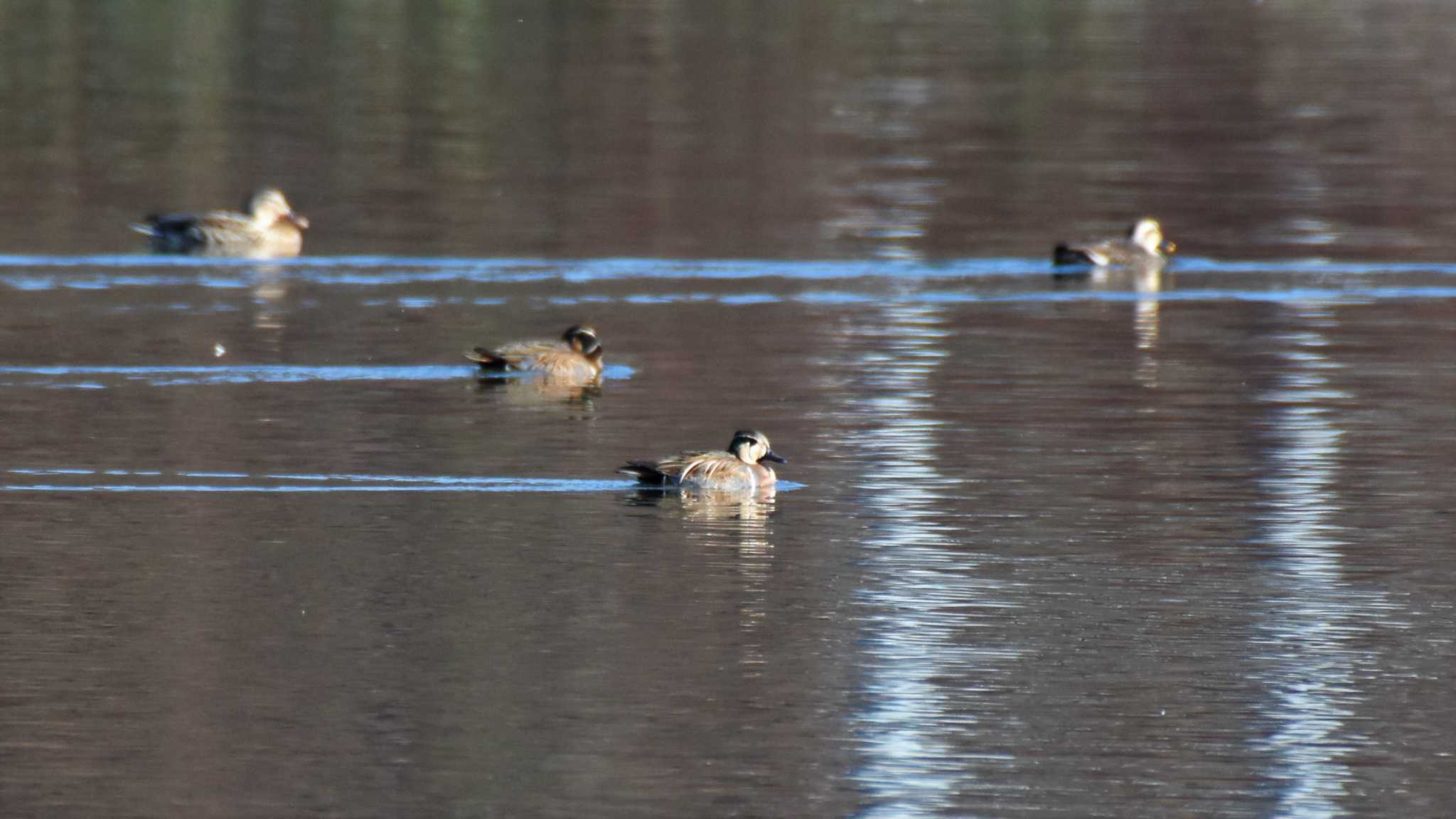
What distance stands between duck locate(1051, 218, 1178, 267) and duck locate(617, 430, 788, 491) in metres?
10.3

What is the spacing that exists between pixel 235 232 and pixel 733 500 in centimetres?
1229

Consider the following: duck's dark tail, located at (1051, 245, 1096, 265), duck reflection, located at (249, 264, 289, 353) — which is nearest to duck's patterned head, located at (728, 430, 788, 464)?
duck reflection, located at (249, 264, 289, 353)

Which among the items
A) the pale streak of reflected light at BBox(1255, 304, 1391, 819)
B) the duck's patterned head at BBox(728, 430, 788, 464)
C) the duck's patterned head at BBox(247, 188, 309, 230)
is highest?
the duck's patterned head at BBox(247, 188, 309, 230)

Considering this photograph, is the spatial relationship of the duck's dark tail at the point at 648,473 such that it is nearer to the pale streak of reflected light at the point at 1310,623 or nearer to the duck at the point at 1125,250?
the pale streak of reflected light at the point at 1310,623

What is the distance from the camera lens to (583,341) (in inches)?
740

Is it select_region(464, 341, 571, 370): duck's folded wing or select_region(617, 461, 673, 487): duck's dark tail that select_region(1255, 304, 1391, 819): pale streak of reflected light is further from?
select_region(464, 341, 571, 370): duck's folded wing

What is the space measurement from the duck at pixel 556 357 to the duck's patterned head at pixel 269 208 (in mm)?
7108

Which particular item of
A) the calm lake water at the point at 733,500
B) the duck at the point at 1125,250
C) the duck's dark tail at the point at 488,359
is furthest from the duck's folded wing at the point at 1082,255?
the duck's dark tail at the point at 488,359

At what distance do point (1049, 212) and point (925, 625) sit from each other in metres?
18.0

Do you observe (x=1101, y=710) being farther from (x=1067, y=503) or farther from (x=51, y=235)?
(x=51, y=235)

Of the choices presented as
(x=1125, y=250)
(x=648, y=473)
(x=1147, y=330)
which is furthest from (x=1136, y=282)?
(x=648, y=473)

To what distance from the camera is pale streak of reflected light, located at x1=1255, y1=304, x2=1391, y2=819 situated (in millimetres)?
9531

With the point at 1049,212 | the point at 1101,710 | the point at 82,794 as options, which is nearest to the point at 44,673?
the point at 82,794

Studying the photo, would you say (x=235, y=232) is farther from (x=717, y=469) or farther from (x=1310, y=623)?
(x=1310, y=623)
